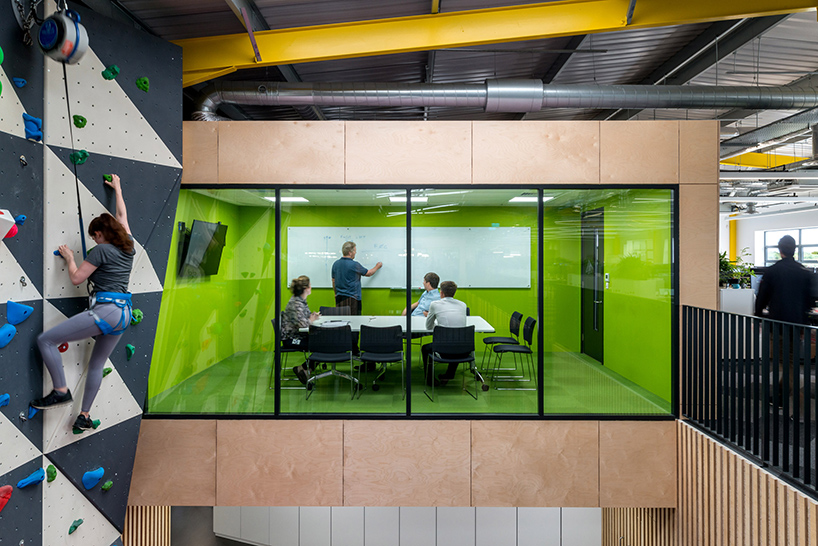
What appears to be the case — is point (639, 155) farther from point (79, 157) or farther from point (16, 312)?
point (16, 312)

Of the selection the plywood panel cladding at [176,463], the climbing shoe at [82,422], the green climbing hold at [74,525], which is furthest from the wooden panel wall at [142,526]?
the climbing shoe at [82,422]

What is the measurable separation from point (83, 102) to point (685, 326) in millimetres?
5407

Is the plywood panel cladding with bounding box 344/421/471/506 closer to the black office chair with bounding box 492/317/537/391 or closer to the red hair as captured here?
the black office chair with bounding box 492/317/537/391

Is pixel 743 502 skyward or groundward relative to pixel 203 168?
groundward

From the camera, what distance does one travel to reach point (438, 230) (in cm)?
464

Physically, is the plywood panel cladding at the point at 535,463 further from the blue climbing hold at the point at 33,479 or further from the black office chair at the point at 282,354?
the blue climbing hold at the point at 33,479

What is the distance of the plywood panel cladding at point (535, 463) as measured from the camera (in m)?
4.50

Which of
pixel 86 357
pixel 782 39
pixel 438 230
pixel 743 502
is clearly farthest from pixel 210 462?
pixel 782 39

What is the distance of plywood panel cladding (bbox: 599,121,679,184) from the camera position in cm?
449

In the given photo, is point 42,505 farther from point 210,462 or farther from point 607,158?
point 607,158

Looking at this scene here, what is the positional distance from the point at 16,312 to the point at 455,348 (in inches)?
139

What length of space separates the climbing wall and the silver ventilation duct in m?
1.17

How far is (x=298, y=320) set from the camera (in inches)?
186

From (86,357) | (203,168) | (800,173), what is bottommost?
(86,357)
